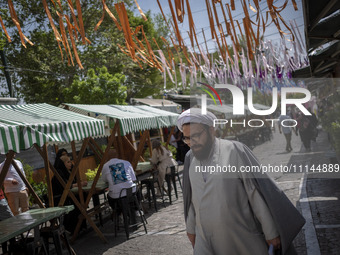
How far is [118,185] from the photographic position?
25.8ft

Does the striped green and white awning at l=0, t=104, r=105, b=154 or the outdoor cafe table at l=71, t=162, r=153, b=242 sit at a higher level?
the striped green and white awning at l=0, t=104, r=105, b=154

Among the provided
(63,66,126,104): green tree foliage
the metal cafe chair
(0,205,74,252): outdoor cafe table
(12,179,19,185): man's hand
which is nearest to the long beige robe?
(0,205,74,252): outdoor cafe table

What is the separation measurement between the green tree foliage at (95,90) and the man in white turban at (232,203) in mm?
17364

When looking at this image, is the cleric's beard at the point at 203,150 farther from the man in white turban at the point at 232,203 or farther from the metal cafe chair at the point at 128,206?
the metal cafe chair at the point at 128,206

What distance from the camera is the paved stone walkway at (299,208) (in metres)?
3.20

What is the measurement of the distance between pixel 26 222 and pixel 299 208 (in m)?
4.92

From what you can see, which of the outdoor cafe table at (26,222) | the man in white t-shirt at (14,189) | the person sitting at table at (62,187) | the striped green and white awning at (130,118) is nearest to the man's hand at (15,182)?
the man in white t-shirt at (14,189)

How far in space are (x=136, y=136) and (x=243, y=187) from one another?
2022cm

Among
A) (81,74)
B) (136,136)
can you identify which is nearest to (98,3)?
(81,74)

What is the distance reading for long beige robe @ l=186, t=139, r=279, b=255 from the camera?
3.10 m

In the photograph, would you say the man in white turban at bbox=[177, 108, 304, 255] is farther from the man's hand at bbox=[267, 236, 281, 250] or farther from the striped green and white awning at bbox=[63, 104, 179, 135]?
the striped green and white awning at bbox=[63, 104, 179, 135]

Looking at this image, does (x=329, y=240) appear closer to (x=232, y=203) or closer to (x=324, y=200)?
(x=324, y=200)

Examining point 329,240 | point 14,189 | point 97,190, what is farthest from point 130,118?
point 329,240

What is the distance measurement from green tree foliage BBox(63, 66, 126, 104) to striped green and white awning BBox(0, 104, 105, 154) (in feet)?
40.1
